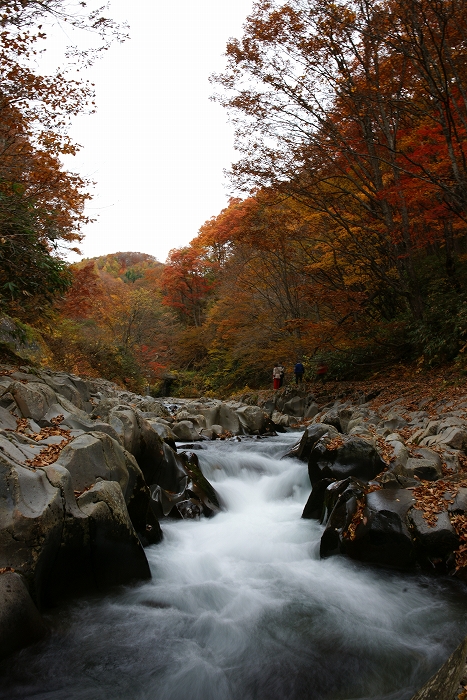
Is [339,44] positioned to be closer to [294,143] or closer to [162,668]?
[294,143]

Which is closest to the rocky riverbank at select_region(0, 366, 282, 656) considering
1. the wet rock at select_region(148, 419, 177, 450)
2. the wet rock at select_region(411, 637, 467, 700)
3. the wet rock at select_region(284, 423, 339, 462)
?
the wet rock at select_region(148, 419, 177, 450)

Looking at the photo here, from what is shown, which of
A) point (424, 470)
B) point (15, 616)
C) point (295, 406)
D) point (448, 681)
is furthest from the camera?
point (295, 406)

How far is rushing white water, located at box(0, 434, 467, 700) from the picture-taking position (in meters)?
3.26

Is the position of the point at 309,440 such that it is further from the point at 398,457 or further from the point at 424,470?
the point at 424,470

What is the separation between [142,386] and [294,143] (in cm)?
1629

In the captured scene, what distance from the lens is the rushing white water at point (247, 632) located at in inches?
128

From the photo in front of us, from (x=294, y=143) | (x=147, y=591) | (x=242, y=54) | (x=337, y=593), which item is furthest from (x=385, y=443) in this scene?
(x=242, y=54)

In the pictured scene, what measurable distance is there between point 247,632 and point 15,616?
6.73ft

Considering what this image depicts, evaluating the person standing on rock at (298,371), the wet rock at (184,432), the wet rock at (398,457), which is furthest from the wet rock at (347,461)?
the person standing on rock at (298,371)

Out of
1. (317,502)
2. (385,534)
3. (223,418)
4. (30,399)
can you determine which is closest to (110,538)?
(385,534)

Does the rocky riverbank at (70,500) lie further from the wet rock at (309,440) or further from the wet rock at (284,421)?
the wet rock at (284,421)

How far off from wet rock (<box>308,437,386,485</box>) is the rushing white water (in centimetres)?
109

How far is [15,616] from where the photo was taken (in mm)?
3219

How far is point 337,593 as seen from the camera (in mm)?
4551
